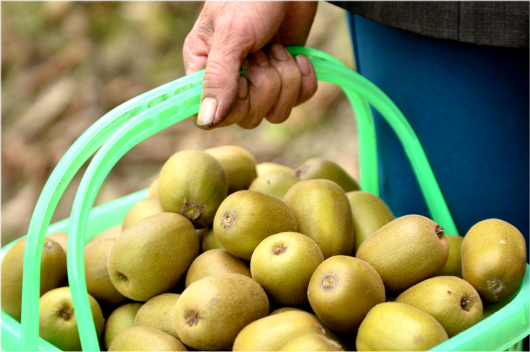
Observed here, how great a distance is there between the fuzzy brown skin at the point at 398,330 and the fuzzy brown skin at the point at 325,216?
0.59 ft

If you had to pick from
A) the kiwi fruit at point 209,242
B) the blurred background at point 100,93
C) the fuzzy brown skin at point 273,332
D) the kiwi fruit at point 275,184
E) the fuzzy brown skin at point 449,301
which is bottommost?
the blurred background at point 100,93

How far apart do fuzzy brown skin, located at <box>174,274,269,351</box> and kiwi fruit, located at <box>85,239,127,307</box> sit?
A: 243mm

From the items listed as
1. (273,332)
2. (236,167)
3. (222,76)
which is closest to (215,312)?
(273,332)

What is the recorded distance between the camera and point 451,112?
96 centimetres

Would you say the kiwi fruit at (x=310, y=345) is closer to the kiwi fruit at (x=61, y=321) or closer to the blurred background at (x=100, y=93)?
the kiwi fruit at (x=61, y=321)

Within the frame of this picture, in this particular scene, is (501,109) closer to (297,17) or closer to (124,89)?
(297,17)

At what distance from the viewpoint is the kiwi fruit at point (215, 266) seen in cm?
78

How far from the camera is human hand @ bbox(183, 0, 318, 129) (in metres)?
0.78

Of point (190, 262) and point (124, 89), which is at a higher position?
point (190, 262)

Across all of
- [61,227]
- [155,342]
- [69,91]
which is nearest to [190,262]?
[155,342]

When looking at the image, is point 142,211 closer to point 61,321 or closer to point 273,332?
point 61,321

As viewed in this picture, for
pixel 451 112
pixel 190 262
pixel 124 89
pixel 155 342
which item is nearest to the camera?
pixel 155 342

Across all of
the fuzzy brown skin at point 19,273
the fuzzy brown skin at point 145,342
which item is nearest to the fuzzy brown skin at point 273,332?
the fuzzy brown skin at point 145,342

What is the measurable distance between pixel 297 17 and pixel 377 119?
313mm
